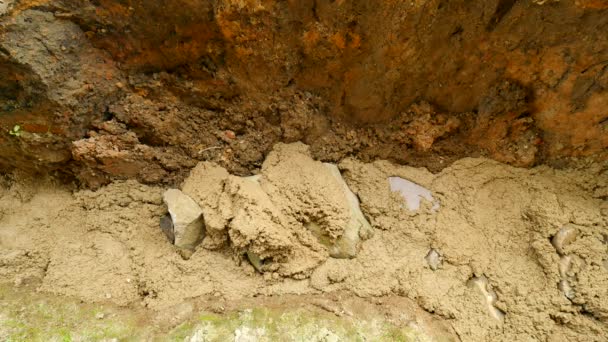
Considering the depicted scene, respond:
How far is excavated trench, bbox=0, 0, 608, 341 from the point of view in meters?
1.75

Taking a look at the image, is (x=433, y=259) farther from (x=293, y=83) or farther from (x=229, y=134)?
(x=229, y=134)

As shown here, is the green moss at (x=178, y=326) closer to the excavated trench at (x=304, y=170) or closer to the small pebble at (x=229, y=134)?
the excavated trench at (x=304, y=170)

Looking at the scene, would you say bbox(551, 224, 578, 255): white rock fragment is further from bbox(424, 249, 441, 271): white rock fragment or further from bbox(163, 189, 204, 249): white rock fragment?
bbox(163, 189, 204, 249): white rock fragment

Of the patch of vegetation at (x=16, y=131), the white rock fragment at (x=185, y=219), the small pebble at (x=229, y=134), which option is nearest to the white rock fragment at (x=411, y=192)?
the small pebble at (x=229, y=134)

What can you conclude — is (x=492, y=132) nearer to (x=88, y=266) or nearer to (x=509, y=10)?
(x=509, y=10)

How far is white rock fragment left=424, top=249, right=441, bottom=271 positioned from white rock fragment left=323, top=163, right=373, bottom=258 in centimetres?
33

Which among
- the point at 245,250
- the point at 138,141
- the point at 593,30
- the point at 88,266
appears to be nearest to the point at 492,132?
the point at 593,30

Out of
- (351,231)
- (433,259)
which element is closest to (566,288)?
(433,259)

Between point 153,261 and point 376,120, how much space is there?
1.45 meters

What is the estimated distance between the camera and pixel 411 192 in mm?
→ 2174

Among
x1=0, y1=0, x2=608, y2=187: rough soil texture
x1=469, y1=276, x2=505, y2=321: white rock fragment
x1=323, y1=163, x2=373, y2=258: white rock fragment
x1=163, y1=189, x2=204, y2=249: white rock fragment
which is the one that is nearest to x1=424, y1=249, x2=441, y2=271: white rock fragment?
x1=469, y1=276, x2=505, y2=321: white rock fragment

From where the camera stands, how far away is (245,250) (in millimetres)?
1950

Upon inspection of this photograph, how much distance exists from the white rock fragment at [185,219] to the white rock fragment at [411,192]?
3.66 ft

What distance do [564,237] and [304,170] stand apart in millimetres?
1372
